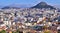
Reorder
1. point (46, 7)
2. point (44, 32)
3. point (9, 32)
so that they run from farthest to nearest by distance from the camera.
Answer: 1. point (46, 7)
2. point (44, 32)
3. point (9, 32)

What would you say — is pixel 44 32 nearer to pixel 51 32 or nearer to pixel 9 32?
pixel 51 32

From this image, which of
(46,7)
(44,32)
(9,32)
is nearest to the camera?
(9,32)

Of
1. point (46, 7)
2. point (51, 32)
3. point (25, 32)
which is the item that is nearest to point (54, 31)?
point (51, 32)

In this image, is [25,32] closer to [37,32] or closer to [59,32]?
[37,32]

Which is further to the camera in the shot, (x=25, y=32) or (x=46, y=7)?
(x=46, y=7)

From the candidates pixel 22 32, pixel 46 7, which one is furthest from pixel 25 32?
pixel 46 7

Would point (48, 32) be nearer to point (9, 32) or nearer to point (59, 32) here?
point (59, 32)

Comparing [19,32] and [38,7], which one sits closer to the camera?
[19,32]

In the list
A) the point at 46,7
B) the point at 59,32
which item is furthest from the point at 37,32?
the point at 46,7
